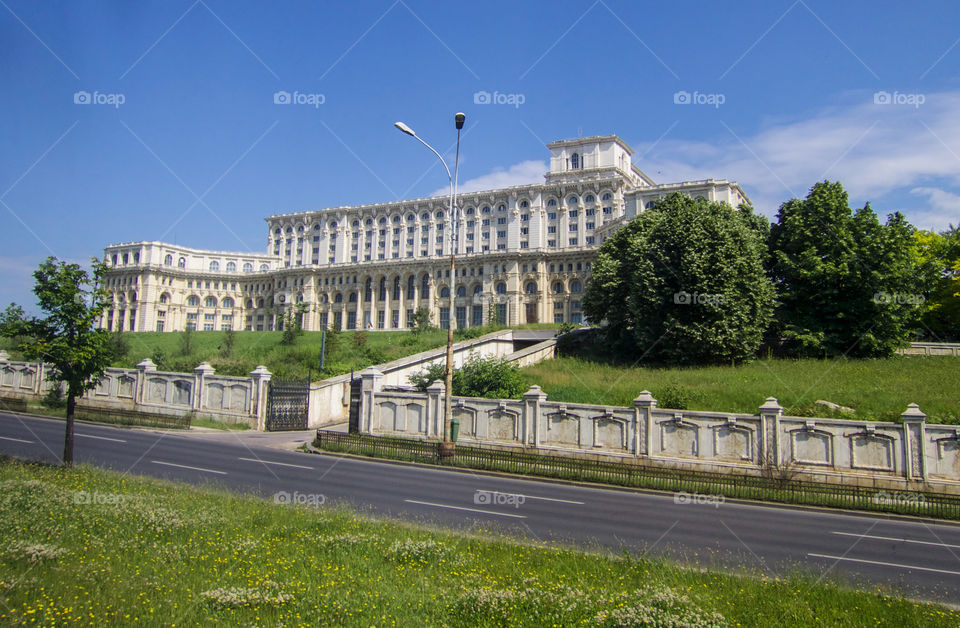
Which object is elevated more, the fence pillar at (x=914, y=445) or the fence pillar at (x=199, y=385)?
the fence pillar at (x=199, y=385)

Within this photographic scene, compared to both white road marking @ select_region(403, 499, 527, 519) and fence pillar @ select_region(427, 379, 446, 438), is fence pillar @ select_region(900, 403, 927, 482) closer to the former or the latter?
white road marking @ select_region(403, 499, 527, 519)

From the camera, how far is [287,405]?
32.1 meters

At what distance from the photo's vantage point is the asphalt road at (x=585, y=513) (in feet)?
36.8

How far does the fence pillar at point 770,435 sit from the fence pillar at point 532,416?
8445mm

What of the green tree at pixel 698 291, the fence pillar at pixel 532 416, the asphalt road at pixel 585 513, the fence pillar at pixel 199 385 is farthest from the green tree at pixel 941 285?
the fence pillar at pixel 199 385

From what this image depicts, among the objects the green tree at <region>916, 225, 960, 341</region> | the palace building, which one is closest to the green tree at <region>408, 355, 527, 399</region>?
the green tree at <region>916, 225, 960, 341</region>

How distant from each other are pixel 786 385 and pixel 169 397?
113 ft

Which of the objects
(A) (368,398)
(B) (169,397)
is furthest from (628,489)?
(B) (169,397)

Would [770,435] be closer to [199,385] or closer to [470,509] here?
[470,509]

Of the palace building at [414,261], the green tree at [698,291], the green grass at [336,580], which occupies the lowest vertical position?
the green grass at [336,580]

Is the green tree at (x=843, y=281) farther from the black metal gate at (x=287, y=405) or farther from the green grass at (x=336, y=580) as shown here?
the green grass at (x=336, y=580)

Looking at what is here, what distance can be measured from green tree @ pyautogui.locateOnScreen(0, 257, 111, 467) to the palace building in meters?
63.8

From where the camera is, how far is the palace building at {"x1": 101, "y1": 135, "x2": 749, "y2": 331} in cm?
9788

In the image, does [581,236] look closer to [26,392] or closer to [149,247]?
[26,392]
